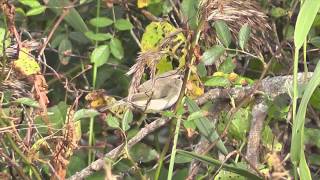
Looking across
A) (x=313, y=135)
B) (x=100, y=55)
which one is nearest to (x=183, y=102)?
(x=313, y=135)

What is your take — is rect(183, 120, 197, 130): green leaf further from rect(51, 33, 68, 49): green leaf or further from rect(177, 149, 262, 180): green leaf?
rect(51, 33, 68, 49): green leaf

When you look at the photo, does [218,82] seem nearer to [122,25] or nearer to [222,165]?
[222,165]

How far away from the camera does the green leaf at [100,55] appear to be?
184cm

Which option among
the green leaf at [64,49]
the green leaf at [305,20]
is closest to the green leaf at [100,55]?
the green leaf at [64,49]

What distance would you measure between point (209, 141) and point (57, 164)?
0.31 metres

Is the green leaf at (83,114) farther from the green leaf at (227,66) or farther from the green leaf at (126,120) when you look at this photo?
the green leaf at (227,66)

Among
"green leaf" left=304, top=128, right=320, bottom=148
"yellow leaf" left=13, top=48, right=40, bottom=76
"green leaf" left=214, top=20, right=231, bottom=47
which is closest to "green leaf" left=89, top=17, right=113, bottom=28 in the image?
"yellow leaf" left=13, top=48, right=40, bottom=76

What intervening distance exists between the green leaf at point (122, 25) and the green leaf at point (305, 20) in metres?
0.66

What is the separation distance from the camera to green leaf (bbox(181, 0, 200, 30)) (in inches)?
59.3

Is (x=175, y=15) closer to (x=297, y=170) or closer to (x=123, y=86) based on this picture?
(x=123, y=86)

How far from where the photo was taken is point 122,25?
1.89 m

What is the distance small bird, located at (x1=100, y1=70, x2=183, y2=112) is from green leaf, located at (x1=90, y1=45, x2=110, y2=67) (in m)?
0.29

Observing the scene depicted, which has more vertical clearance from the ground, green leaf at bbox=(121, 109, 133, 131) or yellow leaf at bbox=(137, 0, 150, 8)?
yellow leaf at bbox=(137, 0, 150, 8)

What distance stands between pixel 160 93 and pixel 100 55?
34cm
